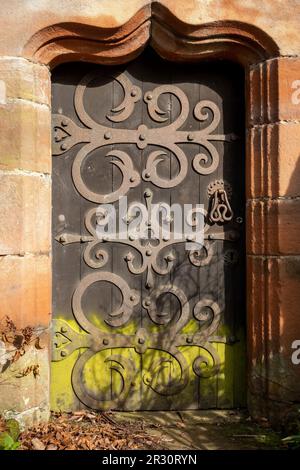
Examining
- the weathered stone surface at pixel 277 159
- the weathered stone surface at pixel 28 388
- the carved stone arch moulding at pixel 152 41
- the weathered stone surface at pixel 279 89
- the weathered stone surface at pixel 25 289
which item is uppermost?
the carved stone arch moulding at pixel 152 41

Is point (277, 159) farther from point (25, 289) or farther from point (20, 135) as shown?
point (25, 289)

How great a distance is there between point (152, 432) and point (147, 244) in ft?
3.72

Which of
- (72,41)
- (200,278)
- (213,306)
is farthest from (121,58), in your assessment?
(213,306)

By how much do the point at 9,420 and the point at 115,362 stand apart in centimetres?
73

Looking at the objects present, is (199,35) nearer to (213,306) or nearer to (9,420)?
(213,306)

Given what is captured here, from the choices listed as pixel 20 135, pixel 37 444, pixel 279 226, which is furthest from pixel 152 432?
pixel 20 135

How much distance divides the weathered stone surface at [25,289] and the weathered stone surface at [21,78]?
0.92 m

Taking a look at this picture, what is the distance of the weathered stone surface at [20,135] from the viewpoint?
2.75m

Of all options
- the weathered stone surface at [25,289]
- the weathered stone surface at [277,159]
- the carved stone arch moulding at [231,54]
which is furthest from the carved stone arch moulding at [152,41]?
the weathered stone surface at [25,289]

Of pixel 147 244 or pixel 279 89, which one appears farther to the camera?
pixel 147 244

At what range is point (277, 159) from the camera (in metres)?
2.87

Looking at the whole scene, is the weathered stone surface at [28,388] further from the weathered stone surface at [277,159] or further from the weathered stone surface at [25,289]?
the weathered stone surface at [277,159]

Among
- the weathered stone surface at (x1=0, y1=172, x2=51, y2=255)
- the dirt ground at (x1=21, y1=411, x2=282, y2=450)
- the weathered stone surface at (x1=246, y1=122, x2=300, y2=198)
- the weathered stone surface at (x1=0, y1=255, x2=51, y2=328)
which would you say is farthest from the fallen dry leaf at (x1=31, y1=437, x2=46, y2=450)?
the weathered stone surface at (x1=246, y1=122, x2=300, y2=198)

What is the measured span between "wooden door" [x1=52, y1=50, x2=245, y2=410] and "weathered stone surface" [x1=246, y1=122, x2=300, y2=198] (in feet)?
0.77
